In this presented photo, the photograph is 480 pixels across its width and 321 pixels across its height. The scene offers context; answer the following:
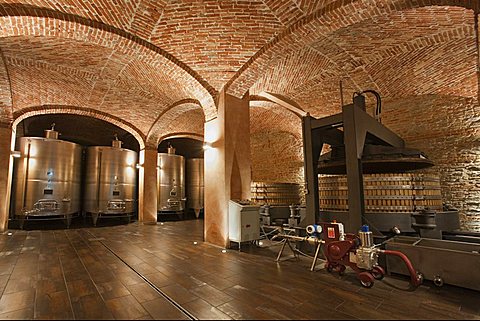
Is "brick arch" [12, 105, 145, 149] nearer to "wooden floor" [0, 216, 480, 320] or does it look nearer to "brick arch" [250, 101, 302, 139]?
"brick arch" [250, 101, 302, 139]

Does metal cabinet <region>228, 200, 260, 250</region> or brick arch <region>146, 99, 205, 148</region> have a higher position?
brick arch <region>146, 99, 205, 148</region>

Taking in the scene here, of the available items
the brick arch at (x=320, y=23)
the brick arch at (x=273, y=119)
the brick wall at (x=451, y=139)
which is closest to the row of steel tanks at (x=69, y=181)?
the brick arch at (x=273, y=119)

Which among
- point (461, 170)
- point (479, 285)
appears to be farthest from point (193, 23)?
point (461, 170)

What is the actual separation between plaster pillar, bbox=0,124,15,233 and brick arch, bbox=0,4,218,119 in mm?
4637

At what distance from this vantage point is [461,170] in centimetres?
679

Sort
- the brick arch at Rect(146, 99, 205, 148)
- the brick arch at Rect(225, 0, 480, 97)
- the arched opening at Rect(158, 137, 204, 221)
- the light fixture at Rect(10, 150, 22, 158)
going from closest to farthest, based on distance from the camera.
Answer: the brick arch at Rect(225, 0, 480, 97)
the light fixture at Rect(10, 150, 22, 158)
the brick arch at Rect(146, 99, 205, 148)
the arched opening at Rect(158, 137, 204, 221)

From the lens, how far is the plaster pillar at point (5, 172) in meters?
7.03

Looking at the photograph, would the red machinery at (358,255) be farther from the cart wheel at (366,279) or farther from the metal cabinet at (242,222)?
the metal cabinet at (242,222)

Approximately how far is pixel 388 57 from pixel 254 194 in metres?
5.05

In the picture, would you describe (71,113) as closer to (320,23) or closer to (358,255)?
(320,23)

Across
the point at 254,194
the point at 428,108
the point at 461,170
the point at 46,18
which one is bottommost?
the point at 254,194

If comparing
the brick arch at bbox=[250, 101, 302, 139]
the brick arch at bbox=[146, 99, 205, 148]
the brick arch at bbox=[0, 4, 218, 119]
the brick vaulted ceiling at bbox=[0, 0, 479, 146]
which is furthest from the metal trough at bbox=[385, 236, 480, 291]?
the brick arch at bbox=[250, 101, 302, 139]

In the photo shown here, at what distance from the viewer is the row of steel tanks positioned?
308 inches

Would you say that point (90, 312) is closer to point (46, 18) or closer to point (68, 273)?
point (68, 273)
